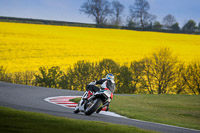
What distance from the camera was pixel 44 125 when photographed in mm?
7969

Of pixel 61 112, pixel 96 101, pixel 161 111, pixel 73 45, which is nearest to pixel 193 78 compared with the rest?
pixel 73 45

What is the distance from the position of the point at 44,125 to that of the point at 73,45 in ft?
118

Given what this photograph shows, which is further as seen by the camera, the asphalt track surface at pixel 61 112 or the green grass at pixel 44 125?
the asphalt track surface at pixel 61 112

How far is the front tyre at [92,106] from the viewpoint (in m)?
10.1

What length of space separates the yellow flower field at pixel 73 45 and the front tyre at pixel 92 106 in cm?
2084

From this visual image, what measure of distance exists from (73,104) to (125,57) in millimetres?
26193

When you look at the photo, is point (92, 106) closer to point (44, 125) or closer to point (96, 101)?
point (96, 101)

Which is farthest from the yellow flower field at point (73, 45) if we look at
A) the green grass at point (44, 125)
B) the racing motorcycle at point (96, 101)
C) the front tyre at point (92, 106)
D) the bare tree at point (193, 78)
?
the green grass at point (44, 125)

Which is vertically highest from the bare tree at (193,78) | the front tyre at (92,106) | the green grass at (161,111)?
the front tyre at (92,106)

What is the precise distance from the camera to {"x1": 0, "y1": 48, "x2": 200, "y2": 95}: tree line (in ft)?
92.3

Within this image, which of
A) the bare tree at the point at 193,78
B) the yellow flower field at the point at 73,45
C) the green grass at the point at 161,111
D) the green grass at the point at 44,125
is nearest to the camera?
the green grass at the point at 44,125

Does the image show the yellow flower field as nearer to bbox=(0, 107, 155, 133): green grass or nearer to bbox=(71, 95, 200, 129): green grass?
bbox=(71, 95, 200, 129): green grass

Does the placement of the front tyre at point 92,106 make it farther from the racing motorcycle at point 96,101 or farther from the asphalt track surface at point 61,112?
the asphalt track surface at point 61,112

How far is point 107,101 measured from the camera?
1033cm
